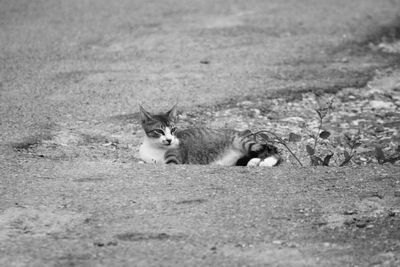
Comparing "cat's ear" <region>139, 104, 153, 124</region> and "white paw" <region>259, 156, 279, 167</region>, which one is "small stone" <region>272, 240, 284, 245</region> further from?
"cat's ear" <region>139, 104, 153, 124</region>

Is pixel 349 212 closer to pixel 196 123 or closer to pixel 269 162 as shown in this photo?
pixel 269 162

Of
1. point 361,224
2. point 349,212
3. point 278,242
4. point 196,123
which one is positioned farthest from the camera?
point 196,123

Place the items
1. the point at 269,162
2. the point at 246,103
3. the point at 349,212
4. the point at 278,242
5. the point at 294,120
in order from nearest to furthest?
the point at 278,242 → the point at 349,212 → the point at 269,162 → the point at 294,120 → the point at 246,103

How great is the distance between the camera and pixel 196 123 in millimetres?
7680

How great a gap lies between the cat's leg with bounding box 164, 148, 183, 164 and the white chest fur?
0.04 metres

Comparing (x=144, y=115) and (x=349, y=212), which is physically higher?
(x=144, y=115)

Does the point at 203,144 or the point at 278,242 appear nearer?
the point at 278,242

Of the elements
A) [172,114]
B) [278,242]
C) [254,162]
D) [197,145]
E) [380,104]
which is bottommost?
[380,104]

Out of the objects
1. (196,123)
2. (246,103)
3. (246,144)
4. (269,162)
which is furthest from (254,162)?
(246,103)

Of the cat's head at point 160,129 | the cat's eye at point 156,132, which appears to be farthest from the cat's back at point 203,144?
the cat's eye at point 156,132

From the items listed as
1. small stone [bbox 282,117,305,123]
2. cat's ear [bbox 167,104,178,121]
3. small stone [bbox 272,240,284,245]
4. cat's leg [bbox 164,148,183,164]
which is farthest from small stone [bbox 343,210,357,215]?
small stone [bbox 282,117,305,123]

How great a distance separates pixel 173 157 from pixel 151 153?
0.65 ft

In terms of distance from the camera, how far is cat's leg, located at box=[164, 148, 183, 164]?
258 inches

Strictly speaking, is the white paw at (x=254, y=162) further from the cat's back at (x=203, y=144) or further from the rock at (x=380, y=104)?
the rock at (x=380, y=104)
